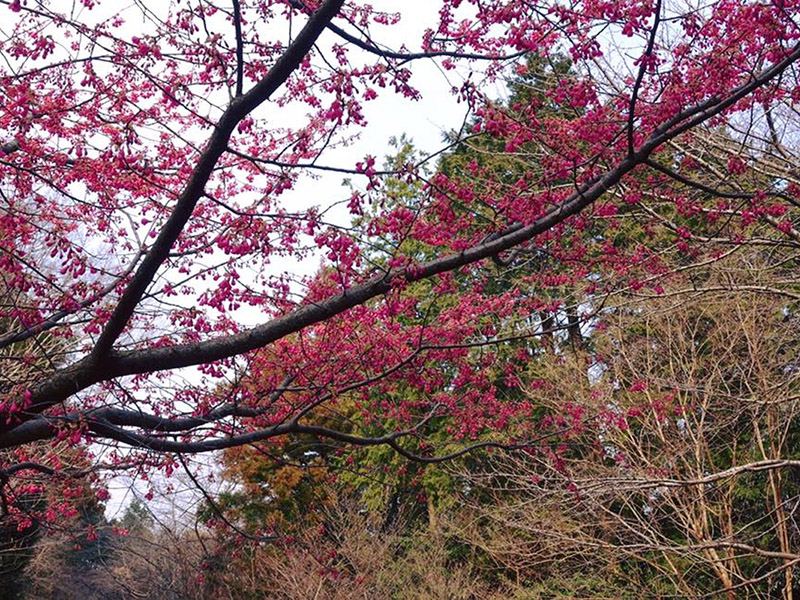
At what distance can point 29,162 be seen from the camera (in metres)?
4.49

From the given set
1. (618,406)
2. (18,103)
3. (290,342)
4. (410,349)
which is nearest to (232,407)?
(290,342)

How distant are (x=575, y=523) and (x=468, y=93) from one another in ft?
28.1

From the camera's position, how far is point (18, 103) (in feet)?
11.8

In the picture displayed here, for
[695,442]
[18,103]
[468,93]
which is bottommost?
[695,442]

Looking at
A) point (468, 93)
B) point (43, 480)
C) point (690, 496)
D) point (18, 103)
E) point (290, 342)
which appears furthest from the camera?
point (690, 496)

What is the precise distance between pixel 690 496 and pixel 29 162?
8.90 meters

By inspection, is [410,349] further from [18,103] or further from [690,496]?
[690,496]

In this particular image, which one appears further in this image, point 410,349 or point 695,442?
point 695,442

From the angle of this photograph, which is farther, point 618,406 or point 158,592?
point 158,592

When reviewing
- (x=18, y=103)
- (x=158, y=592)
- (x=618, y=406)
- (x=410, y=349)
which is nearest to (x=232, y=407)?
(x=410, y=349)

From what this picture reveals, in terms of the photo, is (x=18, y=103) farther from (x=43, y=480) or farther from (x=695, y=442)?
(x=695, y=442)

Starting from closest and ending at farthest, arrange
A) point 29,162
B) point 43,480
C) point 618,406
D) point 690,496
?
point 29,162, point 43,480, point 690,496, point 618,406

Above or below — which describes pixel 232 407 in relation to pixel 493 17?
below

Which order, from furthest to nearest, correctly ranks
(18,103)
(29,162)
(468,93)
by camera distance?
(29,162) → (18,103) → (468,93)
